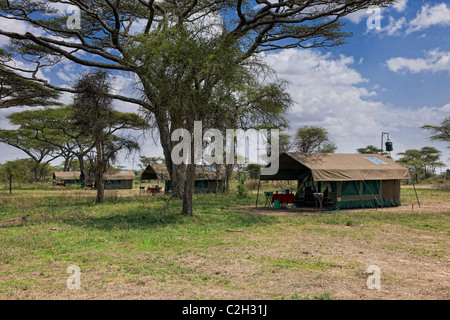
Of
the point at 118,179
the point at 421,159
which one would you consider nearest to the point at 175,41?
the point at 118,179

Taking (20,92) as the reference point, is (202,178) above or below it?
below

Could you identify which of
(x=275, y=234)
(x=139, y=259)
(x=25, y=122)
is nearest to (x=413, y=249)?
(x=275, y=234)

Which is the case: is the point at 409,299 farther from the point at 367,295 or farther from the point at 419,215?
the point at 419,215

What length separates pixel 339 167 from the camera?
620 inches

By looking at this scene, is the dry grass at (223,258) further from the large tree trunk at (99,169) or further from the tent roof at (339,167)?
the large tree trunk at (99,169)

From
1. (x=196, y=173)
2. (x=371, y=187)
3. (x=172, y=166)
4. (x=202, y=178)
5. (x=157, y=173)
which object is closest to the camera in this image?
(x=371, y=187)

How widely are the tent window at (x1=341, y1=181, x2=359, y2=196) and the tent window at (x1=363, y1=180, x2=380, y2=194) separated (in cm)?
50

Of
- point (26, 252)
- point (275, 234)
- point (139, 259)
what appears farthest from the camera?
point (275, 234)

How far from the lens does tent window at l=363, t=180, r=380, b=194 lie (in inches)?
682

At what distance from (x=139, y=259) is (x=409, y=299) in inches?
179

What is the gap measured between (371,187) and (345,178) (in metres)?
2.81

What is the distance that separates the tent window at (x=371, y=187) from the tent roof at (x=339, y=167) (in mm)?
860

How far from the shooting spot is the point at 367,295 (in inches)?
191

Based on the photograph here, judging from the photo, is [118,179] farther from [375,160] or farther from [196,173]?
[375,160]
